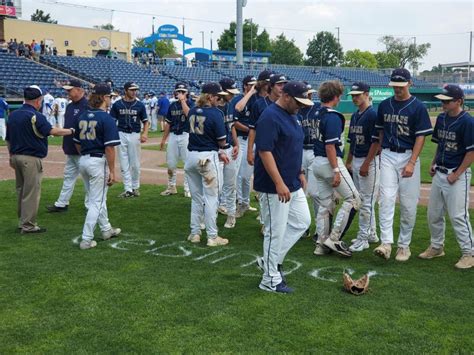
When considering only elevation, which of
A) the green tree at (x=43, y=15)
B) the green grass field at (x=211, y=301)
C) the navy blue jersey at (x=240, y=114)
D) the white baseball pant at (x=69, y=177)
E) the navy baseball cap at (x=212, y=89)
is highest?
the green tree at (x=43, y=15)

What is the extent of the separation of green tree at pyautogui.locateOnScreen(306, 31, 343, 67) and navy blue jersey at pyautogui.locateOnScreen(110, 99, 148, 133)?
103089 mm

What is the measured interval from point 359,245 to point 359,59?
364ft

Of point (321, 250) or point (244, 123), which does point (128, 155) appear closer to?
point (244, 123)

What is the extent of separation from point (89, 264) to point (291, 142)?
8.88ft

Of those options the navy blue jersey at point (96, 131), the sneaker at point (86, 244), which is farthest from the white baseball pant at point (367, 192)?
the sneaker at point (86, 244)

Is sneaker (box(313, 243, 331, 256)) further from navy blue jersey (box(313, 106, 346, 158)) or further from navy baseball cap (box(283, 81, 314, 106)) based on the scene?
navy baseball cap (box(283, 81, 314, 106))

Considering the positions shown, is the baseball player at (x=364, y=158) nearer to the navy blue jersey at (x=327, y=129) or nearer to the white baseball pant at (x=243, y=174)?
the navy blue jersey at (x=327, y=129)

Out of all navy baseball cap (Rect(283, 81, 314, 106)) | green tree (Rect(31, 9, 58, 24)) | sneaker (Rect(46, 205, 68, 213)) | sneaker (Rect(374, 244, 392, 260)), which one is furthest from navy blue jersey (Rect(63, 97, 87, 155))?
green tree (Rect(31, 9, 58, 24))

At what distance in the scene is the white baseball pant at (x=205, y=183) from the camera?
646 centimetres

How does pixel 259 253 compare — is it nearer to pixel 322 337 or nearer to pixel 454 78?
pixel 322 337

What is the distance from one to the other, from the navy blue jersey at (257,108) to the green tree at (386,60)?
367 ft

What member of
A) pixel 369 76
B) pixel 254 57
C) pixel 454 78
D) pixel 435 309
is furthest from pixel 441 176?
pixel 254 57

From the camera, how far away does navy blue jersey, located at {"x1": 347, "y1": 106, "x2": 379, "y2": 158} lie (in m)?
6.27

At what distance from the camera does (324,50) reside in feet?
362
